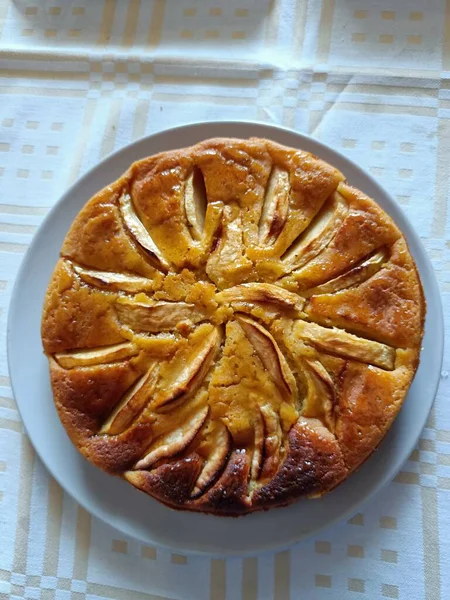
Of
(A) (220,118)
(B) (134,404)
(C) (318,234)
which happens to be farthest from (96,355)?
(A) (220,118)

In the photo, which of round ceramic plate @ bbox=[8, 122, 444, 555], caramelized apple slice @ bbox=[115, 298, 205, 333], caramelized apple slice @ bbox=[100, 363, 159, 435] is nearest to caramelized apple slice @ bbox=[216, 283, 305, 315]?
caramelized apple slice @ bbox=[115, 298, 205, 333]

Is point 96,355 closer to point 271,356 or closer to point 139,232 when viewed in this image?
point 139,232

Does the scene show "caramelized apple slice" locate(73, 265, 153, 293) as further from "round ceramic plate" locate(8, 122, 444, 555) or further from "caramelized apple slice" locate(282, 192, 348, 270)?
"caramelized apple slice" locate(282, 192, 348, 270)

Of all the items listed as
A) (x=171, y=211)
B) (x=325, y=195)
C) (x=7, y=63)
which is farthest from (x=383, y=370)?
(x=7, y=63)

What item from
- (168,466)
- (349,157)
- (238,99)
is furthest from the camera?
(238,99)

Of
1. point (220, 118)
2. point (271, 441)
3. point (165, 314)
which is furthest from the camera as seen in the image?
point (220, 118)

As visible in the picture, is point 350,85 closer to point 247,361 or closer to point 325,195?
point 325,195

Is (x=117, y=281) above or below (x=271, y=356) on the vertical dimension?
above
